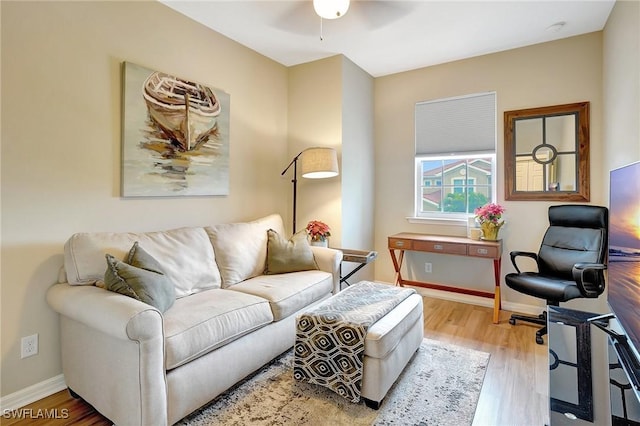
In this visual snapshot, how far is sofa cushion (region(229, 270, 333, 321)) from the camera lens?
7.57 feet

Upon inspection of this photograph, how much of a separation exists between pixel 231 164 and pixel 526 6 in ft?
9.14

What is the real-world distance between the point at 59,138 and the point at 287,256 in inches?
69.5

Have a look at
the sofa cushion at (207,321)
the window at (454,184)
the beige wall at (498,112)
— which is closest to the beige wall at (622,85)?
the beige wall at (498,112)

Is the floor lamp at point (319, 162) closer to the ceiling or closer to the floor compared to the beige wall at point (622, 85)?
closer to the floor

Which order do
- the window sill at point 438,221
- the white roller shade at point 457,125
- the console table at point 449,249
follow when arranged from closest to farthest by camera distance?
the console table at point 449,249 < the white roller shade at point 457,125 < the window sill at point 438,221

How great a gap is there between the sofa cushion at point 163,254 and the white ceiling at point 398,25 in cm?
183

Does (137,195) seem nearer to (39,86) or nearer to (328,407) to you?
(39,86)

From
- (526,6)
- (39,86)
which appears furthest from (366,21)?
(39,86)

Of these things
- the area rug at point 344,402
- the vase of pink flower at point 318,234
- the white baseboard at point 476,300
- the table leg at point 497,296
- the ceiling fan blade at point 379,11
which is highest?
the ceiling fan blade at point 379,11

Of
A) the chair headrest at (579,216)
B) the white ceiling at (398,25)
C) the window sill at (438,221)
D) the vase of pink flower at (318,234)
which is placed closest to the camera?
the white ceiling at (398,25)

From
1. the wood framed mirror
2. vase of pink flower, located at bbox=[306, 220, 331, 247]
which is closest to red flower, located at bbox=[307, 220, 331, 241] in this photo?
vase of pink flower, located at bbox=[306, 220, 331, 247]

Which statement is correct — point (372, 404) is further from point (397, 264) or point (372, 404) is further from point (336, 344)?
point (397, 264)

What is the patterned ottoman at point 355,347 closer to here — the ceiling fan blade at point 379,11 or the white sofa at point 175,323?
the white sofa at point 175,323

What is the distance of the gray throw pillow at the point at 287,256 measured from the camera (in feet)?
9.43
